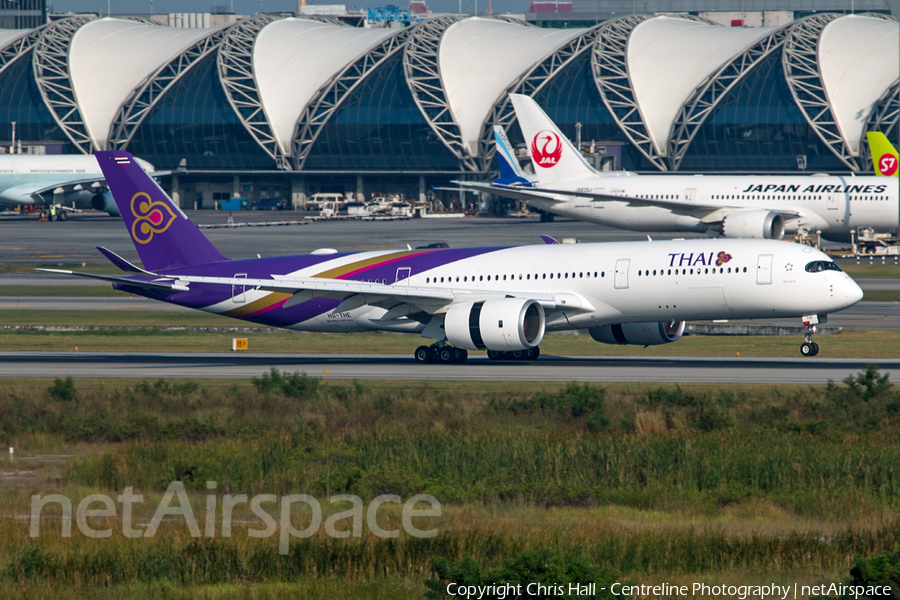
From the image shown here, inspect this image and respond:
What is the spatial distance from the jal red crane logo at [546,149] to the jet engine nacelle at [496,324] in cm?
5333

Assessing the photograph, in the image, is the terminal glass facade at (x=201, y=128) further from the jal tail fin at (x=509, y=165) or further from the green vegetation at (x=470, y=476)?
the green vegetation at (x=470, y=476)

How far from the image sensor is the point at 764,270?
3853 centimetres

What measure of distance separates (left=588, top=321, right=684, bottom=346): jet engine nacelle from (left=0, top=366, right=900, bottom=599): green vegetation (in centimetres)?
772

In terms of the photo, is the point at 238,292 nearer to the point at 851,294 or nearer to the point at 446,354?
the point at 446,354

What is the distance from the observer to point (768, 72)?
144000 mm

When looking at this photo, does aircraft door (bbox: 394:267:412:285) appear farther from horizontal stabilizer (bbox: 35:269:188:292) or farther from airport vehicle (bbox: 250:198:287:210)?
airport vehicle (bbox: 250:198:287:210)

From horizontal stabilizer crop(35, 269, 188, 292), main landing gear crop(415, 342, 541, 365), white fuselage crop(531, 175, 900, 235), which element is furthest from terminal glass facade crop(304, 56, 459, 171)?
main landing gear crop(415, 342, 541, 365)

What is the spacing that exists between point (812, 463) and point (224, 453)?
1304 centimetres

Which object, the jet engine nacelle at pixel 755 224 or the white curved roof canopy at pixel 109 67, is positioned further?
the white curved roof canopy at pixel 109 67

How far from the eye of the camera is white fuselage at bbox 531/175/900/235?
85438mm

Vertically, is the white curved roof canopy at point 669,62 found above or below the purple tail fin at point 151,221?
above

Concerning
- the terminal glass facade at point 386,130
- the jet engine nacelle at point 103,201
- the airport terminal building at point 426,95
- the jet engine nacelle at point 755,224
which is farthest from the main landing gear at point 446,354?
the terminal glass facade at point 386,130

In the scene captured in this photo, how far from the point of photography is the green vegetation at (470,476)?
16672mm

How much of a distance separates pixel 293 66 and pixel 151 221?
398 feet
